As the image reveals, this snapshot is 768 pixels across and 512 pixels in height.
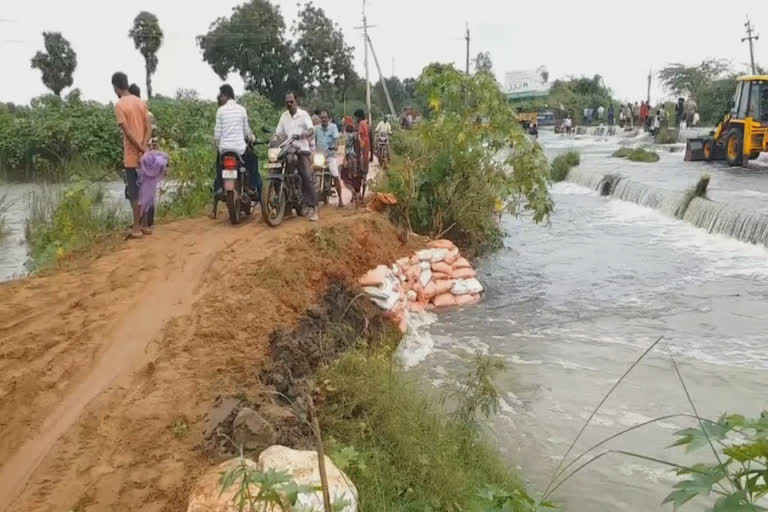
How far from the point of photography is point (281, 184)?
8.04m

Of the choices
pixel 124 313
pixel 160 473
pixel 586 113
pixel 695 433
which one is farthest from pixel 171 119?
pixel 586 113

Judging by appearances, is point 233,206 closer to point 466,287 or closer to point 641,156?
point 466,287

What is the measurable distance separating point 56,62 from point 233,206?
41.6m

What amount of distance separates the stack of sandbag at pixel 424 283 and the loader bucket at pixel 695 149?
1578 cm

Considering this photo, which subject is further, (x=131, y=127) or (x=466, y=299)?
(x=466, y=299)

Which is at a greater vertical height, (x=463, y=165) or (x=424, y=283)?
(x=463, y=165)

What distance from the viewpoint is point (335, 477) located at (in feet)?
10.6

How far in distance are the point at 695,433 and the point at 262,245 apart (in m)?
5.39

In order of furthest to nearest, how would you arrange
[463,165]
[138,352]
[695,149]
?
[695,149] < [463,165] < [138,352]

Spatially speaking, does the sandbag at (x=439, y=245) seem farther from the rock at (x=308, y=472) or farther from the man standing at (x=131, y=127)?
the rock at (x=308, y=472)

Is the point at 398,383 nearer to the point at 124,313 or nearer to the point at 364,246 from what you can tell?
the point at 124,313

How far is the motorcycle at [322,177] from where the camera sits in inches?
359

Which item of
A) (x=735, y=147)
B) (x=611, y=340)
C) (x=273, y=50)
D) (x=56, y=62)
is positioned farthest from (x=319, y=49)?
(x=611, y=340)

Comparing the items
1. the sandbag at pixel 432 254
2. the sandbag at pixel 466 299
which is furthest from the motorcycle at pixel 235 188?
the sandbag at pixel 466 299
